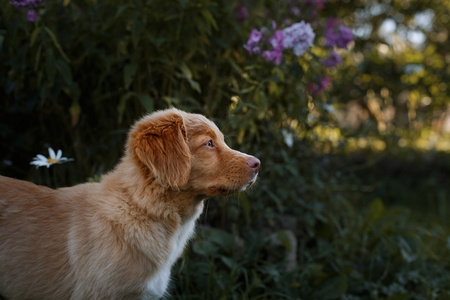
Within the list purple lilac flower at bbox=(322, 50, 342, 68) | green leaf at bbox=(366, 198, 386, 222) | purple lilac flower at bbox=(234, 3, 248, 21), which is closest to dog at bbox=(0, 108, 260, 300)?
purple lilac flower at bbox=(234, 3, 248, 21)

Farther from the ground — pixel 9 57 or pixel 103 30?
pixel 103 30

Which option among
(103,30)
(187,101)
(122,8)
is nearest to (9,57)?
(103,30)

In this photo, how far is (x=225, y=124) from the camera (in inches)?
127

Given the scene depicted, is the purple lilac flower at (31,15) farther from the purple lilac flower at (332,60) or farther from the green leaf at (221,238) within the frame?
the purple lilac flower at (332,60)

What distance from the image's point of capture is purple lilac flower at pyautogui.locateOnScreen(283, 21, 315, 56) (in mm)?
3014

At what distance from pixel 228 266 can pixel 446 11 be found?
19.9ft

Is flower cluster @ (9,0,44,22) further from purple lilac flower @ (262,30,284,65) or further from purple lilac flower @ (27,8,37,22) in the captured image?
purple lilac flower @ (262,30,284,65)

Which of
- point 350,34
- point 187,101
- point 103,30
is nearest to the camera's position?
point 103,30

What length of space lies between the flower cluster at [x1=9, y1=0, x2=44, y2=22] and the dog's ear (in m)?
1.18

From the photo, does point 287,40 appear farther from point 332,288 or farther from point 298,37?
point 332,288

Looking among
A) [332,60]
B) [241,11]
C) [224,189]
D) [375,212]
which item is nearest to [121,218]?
[224,189]

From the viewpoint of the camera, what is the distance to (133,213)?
7.22 feet

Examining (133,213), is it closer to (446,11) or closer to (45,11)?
(45,11)

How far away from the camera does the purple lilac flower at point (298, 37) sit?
3014 millimetres
